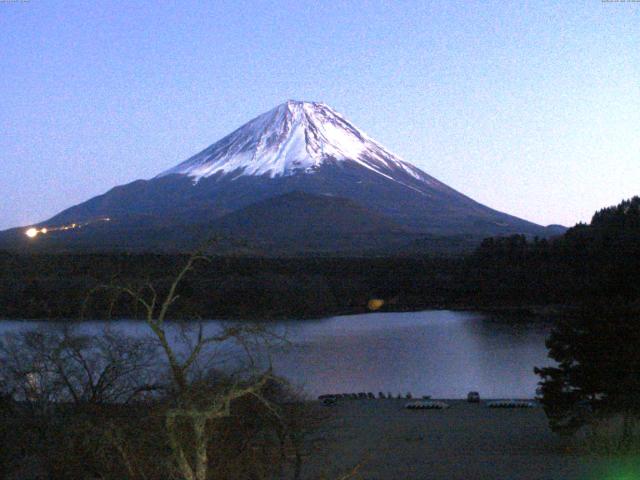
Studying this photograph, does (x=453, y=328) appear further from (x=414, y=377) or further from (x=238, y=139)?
(x=238, y=139)

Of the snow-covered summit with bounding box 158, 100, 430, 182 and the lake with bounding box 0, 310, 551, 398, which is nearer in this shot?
the lake with bounding box 0, 310, 551, 398

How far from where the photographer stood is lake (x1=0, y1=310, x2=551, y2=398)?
17875 millimetres

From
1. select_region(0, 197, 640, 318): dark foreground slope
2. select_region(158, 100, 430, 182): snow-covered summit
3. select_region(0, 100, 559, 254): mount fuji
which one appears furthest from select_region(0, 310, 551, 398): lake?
select_region(158, 100, 430, 182): snow-covered summit

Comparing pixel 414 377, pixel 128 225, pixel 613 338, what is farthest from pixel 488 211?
pixel 613 338

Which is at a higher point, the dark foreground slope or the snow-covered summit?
the snow-covered summit

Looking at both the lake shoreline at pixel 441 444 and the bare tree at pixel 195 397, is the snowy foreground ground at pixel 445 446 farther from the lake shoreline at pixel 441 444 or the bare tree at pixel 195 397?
the bare tree at pixel 195 397

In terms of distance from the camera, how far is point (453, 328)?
27328 millimetres

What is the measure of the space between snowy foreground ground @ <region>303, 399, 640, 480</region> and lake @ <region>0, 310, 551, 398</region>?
62.0 inches

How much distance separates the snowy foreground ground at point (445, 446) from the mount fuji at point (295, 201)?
3289cm

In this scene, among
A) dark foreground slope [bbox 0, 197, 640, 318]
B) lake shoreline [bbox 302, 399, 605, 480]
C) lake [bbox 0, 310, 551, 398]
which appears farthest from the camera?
dark foreground slope [bbox 0, 197, 640, 318]

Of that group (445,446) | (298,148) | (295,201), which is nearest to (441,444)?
(445,446)

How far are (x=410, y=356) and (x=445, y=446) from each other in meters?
9.67

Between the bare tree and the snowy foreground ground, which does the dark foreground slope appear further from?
the bare tree

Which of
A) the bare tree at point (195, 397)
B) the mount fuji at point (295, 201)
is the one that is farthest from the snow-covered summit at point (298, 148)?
the bare tree at point (195, 397)
